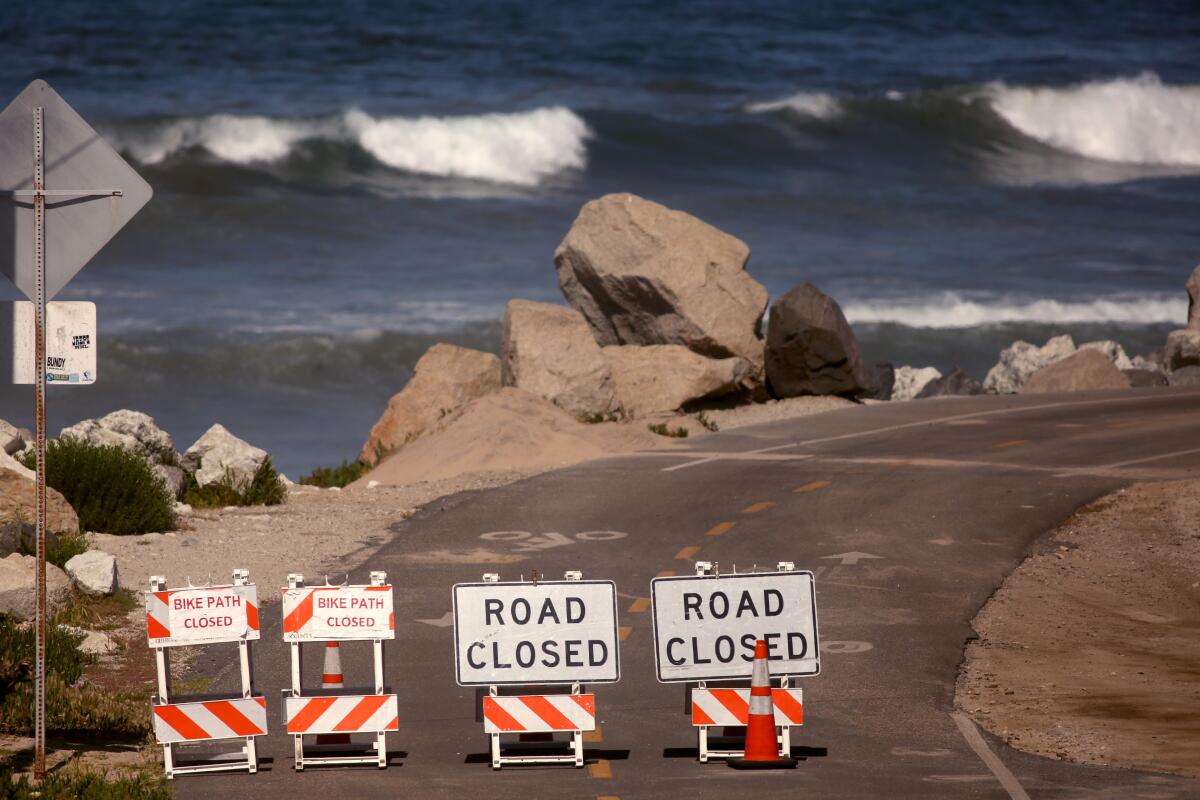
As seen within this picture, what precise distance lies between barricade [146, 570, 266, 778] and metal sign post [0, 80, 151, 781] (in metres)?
0.68

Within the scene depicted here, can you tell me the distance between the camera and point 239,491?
858 inches

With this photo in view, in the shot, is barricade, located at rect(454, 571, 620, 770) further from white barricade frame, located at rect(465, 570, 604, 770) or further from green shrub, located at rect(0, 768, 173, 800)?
green shrub, located at rect(0, 768, 173, 800)

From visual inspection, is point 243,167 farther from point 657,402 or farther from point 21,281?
point 21,281

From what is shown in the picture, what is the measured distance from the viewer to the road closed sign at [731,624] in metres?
10.7

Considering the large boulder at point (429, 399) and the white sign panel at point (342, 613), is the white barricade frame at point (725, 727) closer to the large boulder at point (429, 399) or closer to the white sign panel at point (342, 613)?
the white sign panel at point (342, 613)

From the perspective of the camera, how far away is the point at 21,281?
9.81 meters

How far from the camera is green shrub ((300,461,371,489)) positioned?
82.7ft

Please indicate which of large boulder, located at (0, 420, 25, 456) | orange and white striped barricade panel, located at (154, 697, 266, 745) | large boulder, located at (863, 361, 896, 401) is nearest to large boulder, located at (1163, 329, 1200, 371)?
large boulder, located at (863, 361, 896, 401)

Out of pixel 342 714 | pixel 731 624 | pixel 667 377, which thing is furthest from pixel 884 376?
pixel 342 714

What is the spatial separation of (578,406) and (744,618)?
15.7m

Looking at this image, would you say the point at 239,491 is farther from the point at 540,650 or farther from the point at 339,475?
the point at 540,650

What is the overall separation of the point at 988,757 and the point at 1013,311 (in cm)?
4494

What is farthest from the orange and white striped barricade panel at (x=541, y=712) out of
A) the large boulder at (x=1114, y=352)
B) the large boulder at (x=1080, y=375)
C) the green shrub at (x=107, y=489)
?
the large boulder at (x=1114, y=352)

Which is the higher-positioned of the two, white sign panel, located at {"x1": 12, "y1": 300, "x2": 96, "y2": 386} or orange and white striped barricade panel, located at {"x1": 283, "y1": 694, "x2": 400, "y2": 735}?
white sign panel, located at {"x1": 12, "y1": 300, "x2": 96, "y2": 386}
